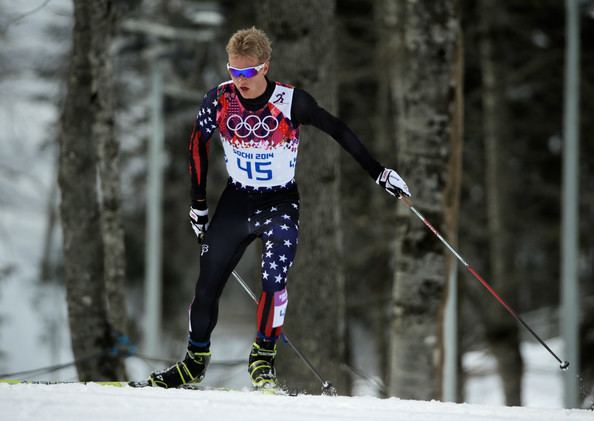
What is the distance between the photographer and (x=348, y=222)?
18328mm

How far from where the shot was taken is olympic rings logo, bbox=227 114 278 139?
5.86 meters

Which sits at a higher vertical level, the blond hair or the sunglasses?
the blond hair

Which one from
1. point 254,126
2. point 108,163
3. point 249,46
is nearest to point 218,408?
point 254,126

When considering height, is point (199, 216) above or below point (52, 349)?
above

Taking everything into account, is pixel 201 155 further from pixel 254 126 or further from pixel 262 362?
pixel 262 362

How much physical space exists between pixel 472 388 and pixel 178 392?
24.2 meters

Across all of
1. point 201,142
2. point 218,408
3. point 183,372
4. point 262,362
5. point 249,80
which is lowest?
point 183,372

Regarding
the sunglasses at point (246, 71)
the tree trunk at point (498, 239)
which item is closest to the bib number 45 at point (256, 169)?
the sunglasses at point (246, 71)

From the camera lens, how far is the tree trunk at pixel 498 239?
15430 millimetres

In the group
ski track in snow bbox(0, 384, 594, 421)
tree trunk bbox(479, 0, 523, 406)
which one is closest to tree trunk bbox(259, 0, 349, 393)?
ski track in snow bbox(0, 384, 594, 421)

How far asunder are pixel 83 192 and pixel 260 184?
293 centimetres

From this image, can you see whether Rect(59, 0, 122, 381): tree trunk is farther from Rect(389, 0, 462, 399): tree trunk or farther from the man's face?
the man's face

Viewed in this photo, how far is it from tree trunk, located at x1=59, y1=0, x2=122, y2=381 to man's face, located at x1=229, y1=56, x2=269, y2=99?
2.96 m

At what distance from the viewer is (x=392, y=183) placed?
5875 mm
